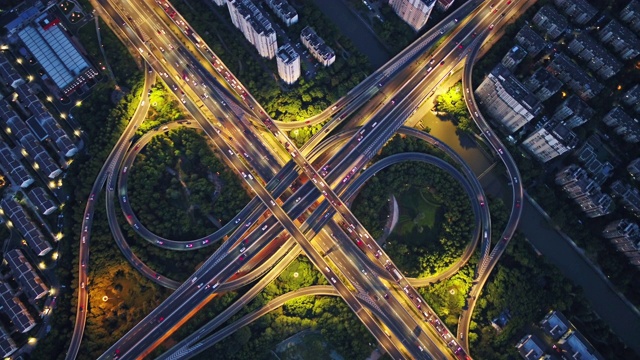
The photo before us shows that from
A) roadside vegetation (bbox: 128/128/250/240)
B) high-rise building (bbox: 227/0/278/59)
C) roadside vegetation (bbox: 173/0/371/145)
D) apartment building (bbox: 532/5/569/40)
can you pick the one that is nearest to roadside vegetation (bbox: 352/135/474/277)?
roadside vegetation (bbox: 173/0/371/145)

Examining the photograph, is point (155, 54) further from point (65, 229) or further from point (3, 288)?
point (3, 288)

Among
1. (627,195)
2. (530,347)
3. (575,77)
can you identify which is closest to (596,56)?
(575,77)

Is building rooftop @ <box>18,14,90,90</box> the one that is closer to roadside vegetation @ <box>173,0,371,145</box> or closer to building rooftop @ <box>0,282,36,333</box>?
roadside vegetation @ <box>173,0,371,145</box>

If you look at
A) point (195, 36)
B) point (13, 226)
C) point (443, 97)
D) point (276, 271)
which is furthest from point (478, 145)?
point (13, 226)

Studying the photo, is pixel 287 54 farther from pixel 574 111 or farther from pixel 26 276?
pixel 26 276

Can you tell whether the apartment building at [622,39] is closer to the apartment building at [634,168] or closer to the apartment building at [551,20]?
the apartment building at [551,20]

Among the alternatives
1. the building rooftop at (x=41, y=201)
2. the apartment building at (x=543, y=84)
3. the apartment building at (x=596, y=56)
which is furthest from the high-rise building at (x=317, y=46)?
the building rooftop at (x=41, y=201)
